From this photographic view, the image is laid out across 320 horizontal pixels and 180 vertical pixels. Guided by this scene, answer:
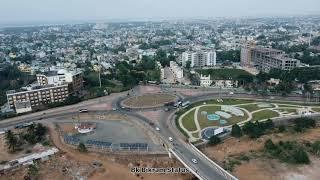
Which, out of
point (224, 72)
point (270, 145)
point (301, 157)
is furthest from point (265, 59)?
point (301, 157)

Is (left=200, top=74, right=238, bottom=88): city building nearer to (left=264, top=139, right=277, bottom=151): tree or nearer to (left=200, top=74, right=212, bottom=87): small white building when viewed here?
(left=200, top=74, right=212, bottom=87): small white building

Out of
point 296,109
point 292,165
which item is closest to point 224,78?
point 296,109

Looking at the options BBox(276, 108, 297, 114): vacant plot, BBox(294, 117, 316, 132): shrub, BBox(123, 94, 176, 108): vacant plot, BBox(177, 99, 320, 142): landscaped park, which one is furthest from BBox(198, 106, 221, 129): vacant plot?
BBox(294, 117, 316, 132): shrub

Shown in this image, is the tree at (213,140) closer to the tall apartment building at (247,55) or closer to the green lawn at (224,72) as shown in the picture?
the green lawn at (224,72)

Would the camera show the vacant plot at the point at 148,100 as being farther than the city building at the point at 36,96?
Yes

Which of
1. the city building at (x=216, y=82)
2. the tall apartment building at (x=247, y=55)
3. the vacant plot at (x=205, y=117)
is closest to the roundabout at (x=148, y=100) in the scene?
the vacant plot at (x=205, y=117)

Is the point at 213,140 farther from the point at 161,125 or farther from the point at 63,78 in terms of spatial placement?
the point at 63,78

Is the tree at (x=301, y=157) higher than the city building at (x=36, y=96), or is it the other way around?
the city building at (x=36, y=96)
